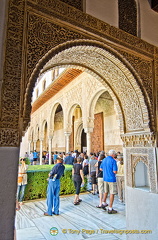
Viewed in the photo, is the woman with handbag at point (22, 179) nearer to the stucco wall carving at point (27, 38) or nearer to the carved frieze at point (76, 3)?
the stucco wall carving at point (27, 38)

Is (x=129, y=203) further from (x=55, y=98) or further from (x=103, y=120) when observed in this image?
(x=55, y=98)

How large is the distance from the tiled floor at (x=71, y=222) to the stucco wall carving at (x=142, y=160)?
103cm

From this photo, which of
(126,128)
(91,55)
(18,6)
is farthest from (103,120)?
(18,6)

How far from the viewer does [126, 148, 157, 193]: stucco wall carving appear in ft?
9.44

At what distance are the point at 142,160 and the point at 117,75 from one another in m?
1.44

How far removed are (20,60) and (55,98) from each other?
10248mm

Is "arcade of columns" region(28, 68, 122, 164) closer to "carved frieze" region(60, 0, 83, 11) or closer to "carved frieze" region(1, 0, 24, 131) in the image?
"carved frieze" region(60, 0, 83, 11)

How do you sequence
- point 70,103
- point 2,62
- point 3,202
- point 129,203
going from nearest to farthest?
point 3,202, point 2,62, point 129,203, point 70,103

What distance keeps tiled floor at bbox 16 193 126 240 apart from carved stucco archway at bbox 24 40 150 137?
186 cm

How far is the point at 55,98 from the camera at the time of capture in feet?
39.7

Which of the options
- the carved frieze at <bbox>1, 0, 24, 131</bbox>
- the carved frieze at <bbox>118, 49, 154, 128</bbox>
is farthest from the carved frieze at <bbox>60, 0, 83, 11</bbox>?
the carved frieze at <bbox>118, 49, 154, 128</bbox>

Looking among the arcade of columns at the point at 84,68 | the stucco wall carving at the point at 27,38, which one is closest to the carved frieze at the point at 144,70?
the arcade of columns at the point at 84,68

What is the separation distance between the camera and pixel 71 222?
3.73 m

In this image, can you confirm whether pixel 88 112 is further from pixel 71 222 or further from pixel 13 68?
pixel 13 68
